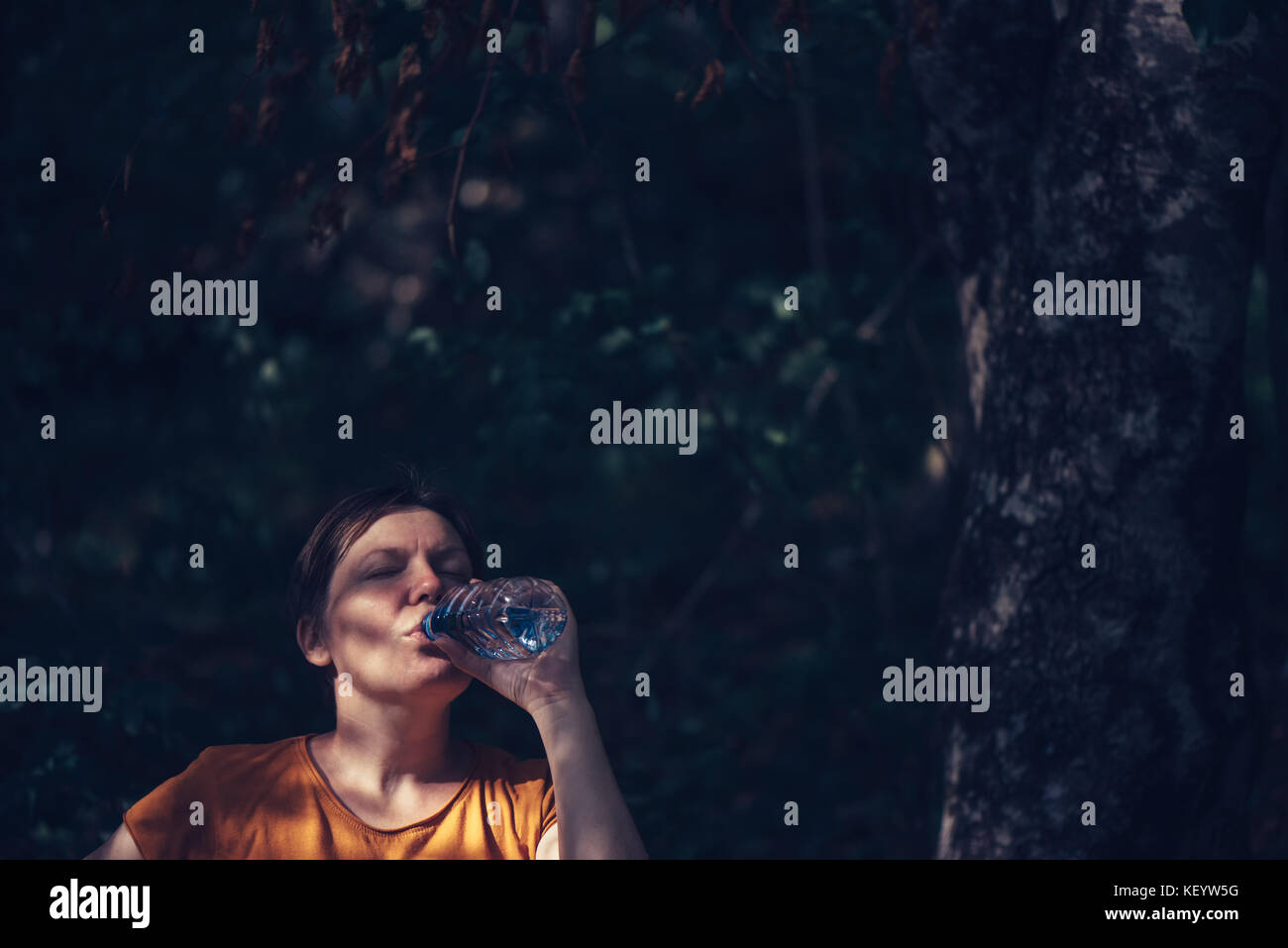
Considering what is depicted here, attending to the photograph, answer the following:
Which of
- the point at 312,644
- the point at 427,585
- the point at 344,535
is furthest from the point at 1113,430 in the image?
the point at 312,644

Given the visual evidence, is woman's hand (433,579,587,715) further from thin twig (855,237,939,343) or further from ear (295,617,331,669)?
thin twig (855,237,939,343)

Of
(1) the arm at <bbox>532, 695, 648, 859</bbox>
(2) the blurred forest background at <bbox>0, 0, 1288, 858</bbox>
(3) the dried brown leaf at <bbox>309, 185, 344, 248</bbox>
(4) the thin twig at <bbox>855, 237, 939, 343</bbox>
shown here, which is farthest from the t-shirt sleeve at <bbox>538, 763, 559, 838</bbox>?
(4) the thin twig at <bbox>855, 237, 939, 343</bbox>

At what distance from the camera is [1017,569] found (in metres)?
2.96

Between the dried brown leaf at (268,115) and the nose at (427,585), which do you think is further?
the dried brown leaf at (268,115)

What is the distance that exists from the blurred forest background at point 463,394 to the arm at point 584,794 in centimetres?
116

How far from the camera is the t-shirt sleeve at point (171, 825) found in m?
2.42

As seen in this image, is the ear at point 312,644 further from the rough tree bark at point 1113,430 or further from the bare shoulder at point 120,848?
the rough tree bark at point 1113,430

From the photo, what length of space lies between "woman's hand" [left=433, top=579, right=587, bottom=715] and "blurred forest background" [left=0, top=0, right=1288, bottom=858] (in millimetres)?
1108

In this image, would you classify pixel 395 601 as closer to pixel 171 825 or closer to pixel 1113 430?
pixel 171 825

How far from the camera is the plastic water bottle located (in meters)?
2.45

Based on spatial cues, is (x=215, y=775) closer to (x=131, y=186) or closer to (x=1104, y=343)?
(x=1104, y=343)

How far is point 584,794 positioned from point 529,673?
259 millimetres

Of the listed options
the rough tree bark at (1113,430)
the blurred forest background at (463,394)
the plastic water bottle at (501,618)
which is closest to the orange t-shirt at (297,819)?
the plastic water bottle at (501,618)

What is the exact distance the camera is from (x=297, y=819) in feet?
8.00
